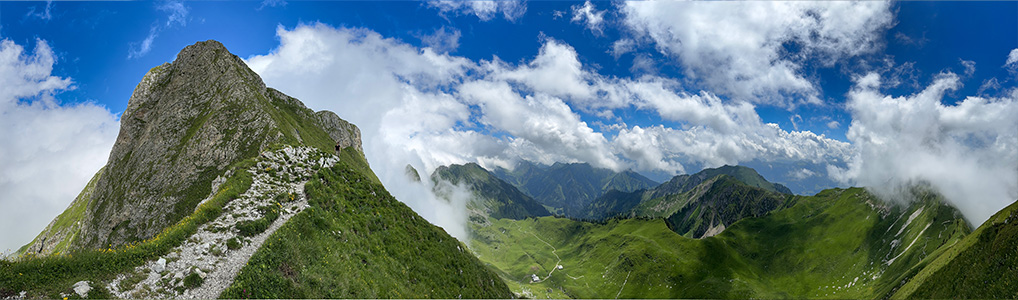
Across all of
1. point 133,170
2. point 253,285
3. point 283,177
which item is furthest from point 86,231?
point 253,285

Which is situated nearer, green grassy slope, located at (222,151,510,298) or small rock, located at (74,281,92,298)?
small rock, located at (74,281,92,298)

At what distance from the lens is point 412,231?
152ft

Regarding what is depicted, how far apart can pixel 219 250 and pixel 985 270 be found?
136668mm

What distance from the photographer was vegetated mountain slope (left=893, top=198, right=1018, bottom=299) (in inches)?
2677

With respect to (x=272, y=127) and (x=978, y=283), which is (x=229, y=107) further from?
(x=978, y=283)

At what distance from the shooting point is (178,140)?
365ft

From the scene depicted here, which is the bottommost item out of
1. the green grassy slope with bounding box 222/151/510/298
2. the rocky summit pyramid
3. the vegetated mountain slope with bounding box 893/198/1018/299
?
the vegetated mountain slope with bounding box 893/198/1018/299

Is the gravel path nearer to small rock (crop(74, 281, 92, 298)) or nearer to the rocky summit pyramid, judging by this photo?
small rock (crop(74, 281, 92, 298))

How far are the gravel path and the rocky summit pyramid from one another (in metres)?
44.9

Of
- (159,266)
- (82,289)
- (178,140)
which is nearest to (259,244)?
(159,266)

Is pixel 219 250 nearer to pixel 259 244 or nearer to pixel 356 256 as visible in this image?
pixel 259 244

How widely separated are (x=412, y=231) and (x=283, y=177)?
54.3ft

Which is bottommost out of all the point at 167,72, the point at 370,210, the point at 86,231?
the point at 370,210

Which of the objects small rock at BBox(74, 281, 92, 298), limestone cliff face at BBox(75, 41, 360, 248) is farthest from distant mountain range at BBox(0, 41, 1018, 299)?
limestone cliff face at BBox(75, 41, 360, 248)
